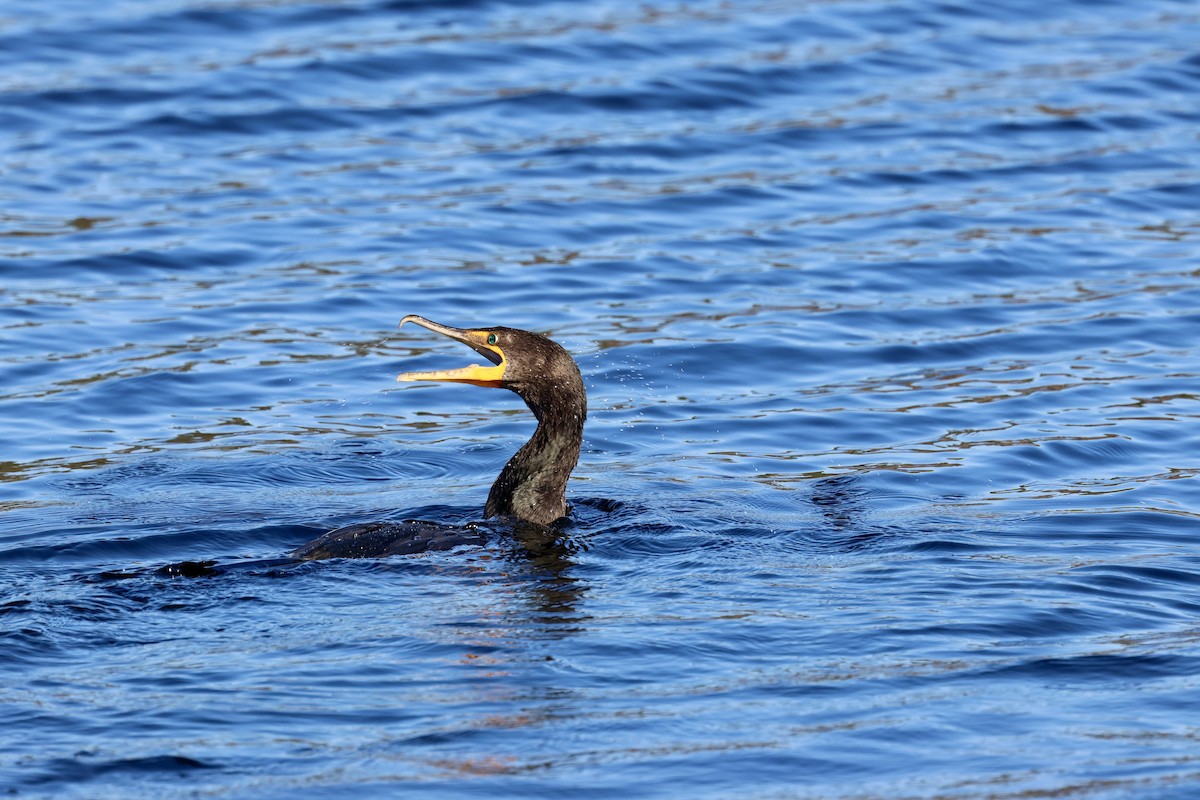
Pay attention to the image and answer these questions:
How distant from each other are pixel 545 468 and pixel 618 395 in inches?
114

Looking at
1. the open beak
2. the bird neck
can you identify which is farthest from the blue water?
the open beak

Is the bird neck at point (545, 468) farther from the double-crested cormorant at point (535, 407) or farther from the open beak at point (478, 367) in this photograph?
the open beak at point (478, 367)

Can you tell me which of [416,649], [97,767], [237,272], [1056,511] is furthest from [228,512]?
[237,272]

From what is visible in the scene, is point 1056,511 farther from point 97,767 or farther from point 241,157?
point 241,157

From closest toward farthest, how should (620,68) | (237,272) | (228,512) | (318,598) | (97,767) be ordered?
(97,767), (318,598), (228,512), (237,272), (620,68)

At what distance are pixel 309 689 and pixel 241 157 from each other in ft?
34.8

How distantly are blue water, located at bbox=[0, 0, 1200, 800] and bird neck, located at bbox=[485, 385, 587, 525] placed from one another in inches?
7.9

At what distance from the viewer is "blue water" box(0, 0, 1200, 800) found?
19.5ft

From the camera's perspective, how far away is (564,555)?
8000mm

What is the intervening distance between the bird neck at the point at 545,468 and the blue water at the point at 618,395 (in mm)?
202

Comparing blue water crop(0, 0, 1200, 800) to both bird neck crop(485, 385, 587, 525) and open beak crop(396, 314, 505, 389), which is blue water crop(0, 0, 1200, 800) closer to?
bird neck crop(485, 385, 587, 525)

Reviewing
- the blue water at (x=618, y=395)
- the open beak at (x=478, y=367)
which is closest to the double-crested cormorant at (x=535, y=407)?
the open beak at (x=478, y=367)

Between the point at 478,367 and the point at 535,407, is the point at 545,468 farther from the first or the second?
the point at 478,367

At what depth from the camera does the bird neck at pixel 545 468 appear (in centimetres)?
845
